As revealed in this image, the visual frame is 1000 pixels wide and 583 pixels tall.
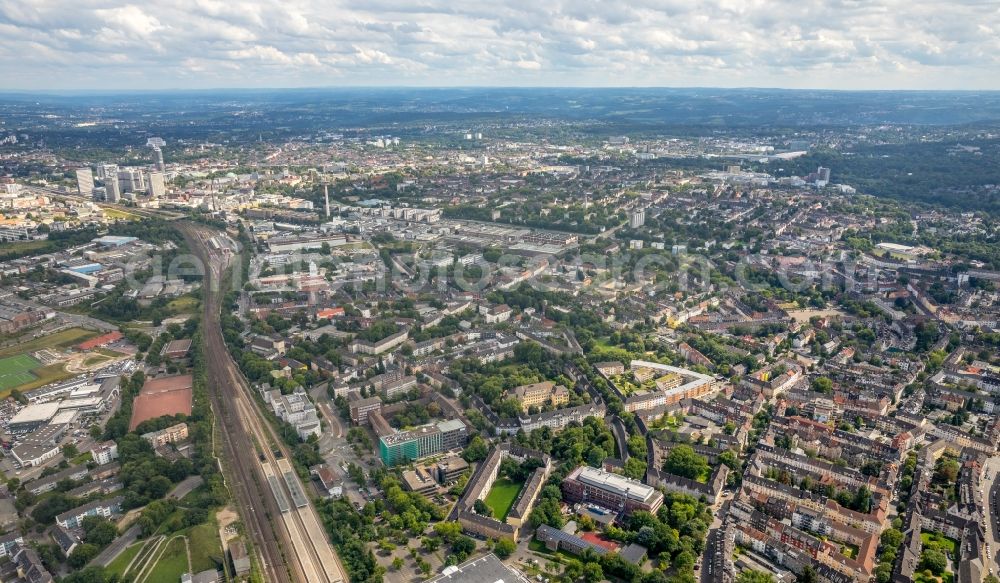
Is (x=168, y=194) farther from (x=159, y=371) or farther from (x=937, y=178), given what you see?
(x=937, y=178)

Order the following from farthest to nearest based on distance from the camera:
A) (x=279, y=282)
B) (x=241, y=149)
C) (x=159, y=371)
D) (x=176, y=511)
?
(x=241, y=149) → (x=279, y=282) → (x=159, y=371) → (x=176, y=511)

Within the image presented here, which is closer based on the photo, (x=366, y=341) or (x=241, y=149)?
(x=366, y=341)

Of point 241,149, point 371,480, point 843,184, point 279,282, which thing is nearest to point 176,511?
point 371,480

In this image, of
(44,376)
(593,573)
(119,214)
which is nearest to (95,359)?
(44,376)

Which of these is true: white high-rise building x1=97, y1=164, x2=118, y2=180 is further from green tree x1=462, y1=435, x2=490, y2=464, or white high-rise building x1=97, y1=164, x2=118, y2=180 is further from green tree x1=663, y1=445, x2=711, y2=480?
green tree x1=663, y1=445, x2=711, y2=480

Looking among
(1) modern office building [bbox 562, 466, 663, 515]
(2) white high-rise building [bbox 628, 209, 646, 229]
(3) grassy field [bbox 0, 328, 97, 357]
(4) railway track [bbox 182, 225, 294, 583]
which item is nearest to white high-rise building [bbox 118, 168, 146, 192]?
(3) grassy field [bbox 0, 328, 97, 357]

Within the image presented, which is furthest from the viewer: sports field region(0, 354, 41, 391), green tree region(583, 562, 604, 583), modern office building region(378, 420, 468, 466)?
sports field region(0, 354, 41, 391)

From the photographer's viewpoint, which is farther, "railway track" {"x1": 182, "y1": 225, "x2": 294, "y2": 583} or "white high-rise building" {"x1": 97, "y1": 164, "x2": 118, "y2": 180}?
"white high-rise building" {"x1": 97, "y1": 164, "x2": 118, "y2": 180}
